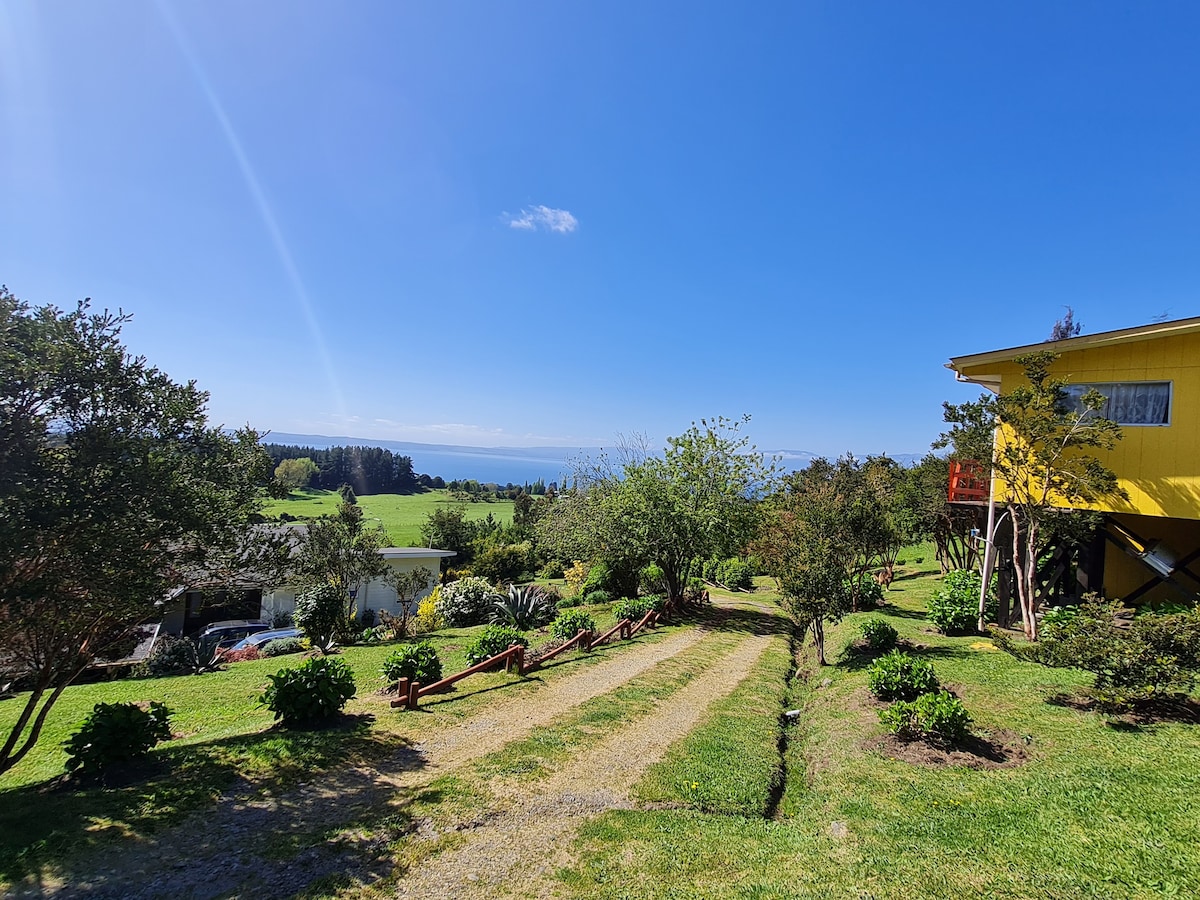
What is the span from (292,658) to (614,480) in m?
14.9

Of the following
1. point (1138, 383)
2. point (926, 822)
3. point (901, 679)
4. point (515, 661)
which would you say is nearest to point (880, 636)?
point (901, 679)

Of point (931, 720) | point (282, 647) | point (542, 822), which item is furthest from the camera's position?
point (282, 647)

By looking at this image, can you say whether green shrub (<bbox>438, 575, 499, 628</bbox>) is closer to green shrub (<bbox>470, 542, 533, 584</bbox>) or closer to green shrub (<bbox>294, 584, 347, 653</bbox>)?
green shrub (<bbox>294, 584, 347, 653</bbox>)

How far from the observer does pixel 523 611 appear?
20688mm

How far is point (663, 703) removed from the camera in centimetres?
1169

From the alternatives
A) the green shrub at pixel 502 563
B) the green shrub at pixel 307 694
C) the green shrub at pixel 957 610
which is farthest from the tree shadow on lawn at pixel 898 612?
the green shrub at pixel 502 563

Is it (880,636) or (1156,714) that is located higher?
(1156,714)

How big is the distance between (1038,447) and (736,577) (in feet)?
68.2

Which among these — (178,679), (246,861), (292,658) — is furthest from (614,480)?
(246,861)

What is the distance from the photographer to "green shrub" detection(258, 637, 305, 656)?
20.3 m

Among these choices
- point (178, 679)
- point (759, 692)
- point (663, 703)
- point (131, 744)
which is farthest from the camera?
point (178, 679)

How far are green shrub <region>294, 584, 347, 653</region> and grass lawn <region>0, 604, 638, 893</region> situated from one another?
2498 mm

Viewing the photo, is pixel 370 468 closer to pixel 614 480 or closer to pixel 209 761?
pixel 614 480

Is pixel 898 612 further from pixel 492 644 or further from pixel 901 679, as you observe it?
pixel 492 644
